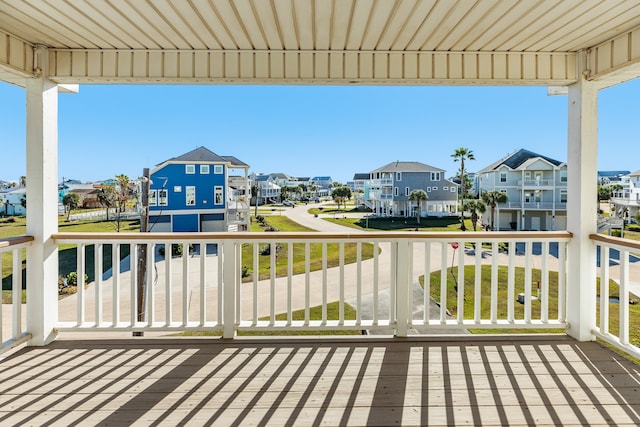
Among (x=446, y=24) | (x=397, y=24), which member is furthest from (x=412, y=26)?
(x=446, y=24)

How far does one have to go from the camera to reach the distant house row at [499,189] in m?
2.93

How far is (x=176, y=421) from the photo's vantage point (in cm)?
162

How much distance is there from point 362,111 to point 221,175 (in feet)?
14.5

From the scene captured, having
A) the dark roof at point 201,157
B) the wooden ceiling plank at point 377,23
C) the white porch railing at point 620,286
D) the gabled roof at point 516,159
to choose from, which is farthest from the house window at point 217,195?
the white porch railing at point 620,286

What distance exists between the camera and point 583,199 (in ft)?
8.39

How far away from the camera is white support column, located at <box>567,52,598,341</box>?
8.30 ft

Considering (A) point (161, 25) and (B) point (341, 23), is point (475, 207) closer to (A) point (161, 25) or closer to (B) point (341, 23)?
(B) point (341, 23)

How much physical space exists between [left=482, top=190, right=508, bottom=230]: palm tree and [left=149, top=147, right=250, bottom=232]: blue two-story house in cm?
246

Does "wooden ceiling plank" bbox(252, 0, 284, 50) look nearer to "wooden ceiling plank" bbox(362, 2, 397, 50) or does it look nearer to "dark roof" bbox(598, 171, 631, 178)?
"wooden ceiling plank" bbox(362, 2, 397, 50)

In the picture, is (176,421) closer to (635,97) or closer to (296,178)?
(296,178)

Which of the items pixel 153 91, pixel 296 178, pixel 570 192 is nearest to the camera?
pixel 570 192

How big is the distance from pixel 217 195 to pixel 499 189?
3077 millimetres

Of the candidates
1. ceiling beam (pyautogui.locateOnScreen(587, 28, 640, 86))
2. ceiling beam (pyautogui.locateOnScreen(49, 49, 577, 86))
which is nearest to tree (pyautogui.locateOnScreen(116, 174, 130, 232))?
ceiling beam (pyautogui.locateOnScreen(49, 49, 577, 86))

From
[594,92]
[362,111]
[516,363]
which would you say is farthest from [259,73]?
[362,111]
